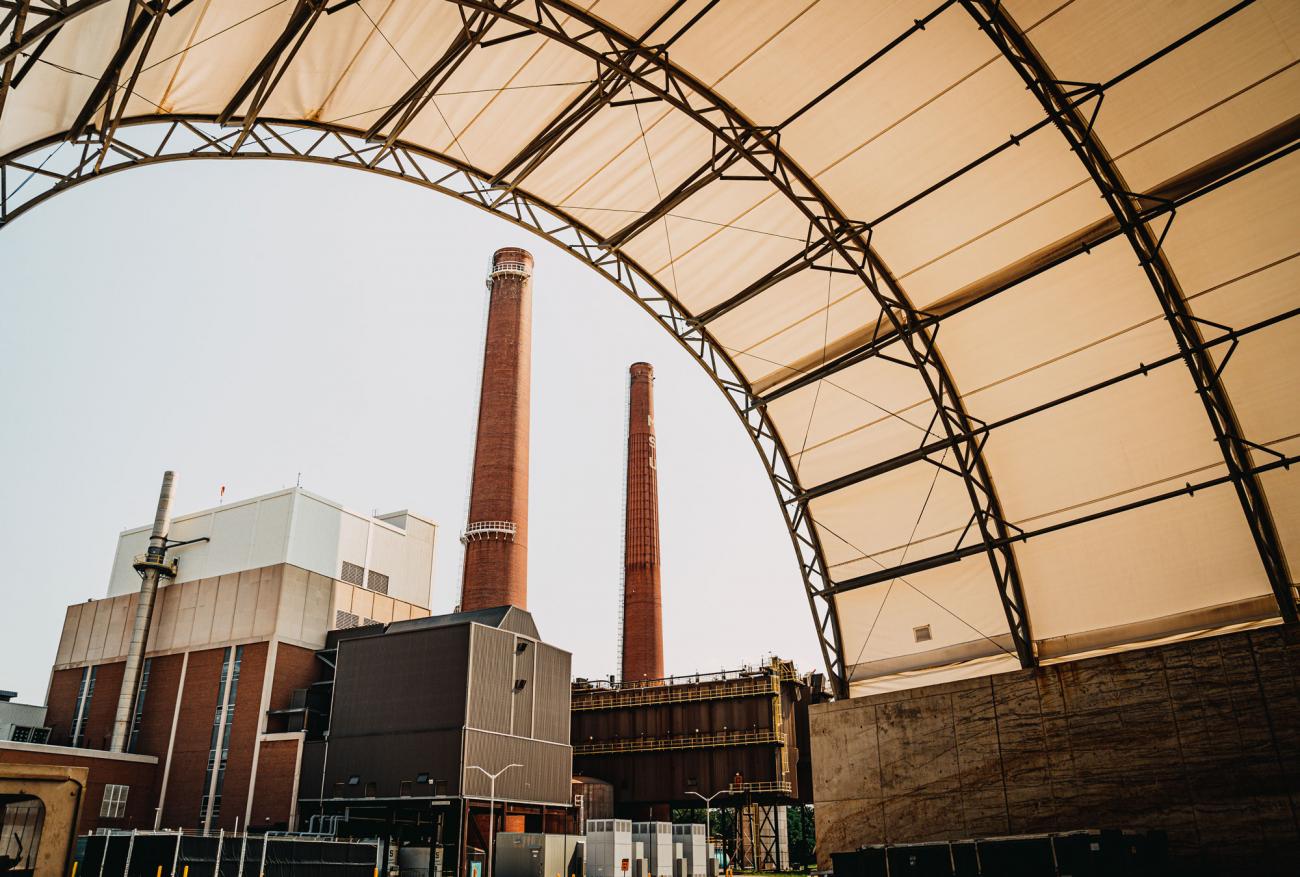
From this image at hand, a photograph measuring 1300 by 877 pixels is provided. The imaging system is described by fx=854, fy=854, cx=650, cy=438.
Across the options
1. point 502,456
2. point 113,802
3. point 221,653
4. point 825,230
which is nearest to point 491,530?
point 502,456

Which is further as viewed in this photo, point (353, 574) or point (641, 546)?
point (641, 546)

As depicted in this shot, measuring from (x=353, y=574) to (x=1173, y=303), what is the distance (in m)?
47.7

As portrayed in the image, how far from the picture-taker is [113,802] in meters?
45.8

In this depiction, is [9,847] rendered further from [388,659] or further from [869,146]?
[388,659]

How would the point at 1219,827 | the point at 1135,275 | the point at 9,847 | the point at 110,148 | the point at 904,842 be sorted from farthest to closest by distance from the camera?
the point at 904,842 → the point at 1135,275 → the point at 1219,827 → the point at 110,148 → the point at 9,847

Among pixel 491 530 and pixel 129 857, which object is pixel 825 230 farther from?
pixel 491 530

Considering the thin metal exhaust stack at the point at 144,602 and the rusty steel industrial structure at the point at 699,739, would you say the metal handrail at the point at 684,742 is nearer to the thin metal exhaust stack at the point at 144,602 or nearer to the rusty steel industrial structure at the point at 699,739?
the rusty steel industrial structure at the point at 699,739

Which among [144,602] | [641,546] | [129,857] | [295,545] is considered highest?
[641,546]

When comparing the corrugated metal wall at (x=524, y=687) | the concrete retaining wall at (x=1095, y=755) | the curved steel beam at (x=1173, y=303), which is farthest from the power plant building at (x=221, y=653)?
the curved steel beam at (x=1173, y=303)

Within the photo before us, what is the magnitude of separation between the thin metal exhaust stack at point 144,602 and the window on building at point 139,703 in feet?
1.86

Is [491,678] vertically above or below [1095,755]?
above

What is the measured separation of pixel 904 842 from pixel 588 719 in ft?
111

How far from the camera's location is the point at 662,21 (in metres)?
17.8

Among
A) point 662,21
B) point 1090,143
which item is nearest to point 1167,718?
point 1090,143
